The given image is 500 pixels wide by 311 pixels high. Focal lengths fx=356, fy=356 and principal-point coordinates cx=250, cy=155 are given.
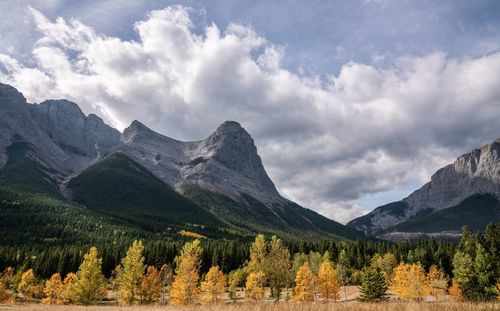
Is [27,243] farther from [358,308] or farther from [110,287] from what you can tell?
[358,308]

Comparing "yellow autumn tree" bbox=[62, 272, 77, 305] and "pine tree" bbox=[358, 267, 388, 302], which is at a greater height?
"pine tree" bbox=[358, 267, 388, 302]

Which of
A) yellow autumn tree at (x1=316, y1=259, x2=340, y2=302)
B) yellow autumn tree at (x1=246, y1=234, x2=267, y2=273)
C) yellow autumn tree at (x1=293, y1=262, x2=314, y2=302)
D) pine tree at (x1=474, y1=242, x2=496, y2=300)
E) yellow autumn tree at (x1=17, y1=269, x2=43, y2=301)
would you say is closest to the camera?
pine tree at (x1=474, y1=242, x2=496, y2=300)

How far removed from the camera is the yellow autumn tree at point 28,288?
325 feet

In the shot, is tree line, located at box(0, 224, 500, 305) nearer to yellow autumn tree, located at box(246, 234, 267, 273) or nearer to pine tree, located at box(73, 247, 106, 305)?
pine tree, located at box(73, 247, 106, 305)

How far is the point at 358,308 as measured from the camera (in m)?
15.7

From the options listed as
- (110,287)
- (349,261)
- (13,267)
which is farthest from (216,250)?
(13,267)

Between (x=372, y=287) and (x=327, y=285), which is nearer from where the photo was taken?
(x=372, y=287)

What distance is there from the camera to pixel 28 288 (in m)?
100

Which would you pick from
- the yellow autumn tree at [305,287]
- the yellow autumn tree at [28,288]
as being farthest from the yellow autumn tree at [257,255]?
the yellow autumn tree at [28,288]

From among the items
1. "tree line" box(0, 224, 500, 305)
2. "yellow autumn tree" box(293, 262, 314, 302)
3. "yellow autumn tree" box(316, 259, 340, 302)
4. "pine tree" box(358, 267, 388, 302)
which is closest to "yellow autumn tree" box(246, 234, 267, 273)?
"tree line" box(0, 224, 500, 305)

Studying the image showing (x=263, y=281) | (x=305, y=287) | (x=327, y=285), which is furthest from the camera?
(x=263, y=281)

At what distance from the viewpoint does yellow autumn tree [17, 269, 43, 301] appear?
9919 centimetres

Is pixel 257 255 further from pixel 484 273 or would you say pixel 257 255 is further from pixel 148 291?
pixel 484 273

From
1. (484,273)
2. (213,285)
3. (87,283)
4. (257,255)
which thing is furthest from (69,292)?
(484,273)
